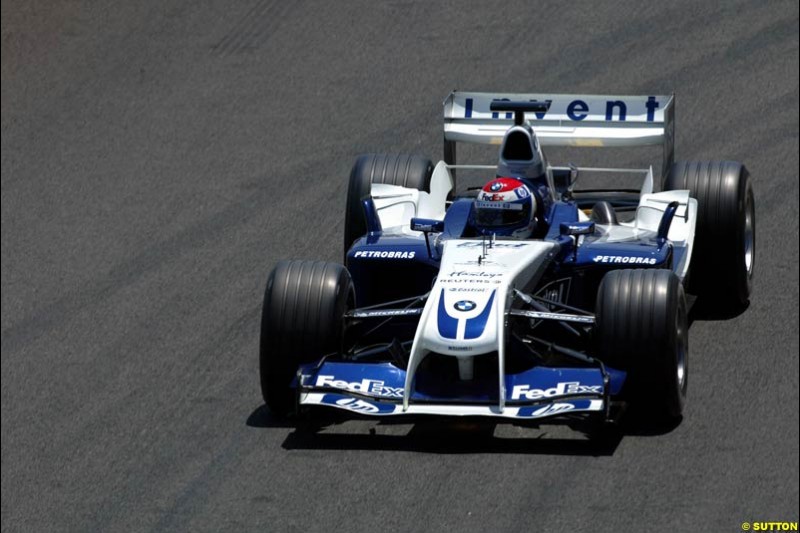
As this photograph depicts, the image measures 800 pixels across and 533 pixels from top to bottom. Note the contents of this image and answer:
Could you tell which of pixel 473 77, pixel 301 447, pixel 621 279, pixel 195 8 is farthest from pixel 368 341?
pixel 195 8

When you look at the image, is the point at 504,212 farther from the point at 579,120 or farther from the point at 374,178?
the point at 579,120

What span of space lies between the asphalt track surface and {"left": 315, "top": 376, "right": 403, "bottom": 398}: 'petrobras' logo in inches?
14.3

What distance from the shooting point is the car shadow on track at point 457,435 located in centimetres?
948

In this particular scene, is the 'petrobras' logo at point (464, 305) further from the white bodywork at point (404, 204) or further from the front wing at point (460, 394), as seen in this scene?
the white bodywork at point (404, 204)

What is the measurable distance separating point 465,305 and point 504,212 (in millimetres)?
1285

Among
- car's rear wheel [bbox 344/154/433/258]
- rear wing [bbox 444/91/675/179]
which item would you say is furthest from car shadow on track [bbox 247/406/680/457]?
rear wing [bbox 444/91/675/179]

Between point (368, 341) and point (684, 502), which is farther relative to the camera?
point (368, 341)

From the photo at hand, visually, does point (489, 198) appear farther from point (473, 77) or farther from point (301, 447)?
point (473, 77)

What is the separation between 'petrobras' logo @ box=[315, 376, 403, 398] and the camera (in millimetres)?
9477

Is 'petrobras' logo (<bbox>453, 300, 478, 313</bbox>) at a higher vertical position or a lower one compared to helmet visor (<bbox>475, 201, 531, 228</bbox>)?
lower

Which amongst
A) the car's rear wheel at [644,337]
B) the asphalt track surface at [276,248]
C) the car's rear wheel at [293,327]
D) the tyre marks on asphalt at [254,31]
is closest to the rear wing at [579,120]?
the asphalt track surface at [276,248]

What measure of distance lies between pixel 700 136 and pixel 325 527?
7.12 meters

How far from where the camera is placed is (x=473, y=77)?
16.2 m

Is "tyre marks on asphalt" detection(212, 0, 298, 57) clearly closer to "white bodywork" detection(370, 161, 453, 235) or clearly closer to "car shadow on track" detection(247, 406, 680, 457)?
"white bodywork" detection(370, 161, 453, 235)
